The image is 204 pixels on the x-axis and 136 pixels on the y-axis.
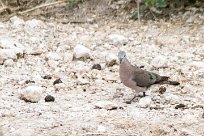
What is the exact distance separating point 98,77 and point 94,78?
0.04 m

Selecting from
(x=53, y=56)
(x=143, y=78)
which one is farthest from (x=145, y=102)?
(x=53, y=56)

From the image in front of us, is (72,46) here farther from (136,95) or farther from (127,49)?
(136,95)

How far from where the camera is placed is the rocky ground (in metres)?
4.45

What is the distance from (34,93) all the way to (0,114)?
1.28 ft

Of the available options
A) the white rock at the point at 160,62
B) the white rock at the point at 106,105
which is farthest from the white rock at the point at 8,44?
the white rock at the point at 106,105

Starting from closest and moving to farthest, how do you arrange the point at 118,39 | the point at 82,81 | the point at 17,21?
1. the point at 82,81
2. the point at 118,39
3. the point at 17,21

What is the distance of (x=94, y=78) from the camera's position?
18.7ft

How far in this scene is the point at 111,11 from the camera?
7961mm

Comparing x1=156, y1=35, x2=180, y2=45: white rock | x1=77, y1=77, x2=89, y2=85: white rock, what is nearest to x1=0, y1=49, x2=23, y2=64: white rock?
x1=77, y1=77, x2=89, y2=85: white rock

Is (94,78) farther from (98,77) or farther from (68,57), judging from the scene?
(68,57)

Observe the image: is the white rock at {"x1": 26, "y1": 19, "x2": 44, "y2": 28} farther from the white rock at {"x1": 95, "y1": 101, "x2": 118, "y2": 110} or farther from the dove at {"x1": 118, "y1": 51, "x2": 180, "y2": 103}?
the white rock at {"x1": 95, "y1": 101, "x2": 118, "y2": 110}

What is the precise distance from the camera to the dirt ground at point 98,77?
4445 millimetres

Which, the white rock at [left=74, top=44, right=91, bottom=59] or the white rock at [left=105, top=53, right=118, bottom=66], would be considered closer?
the white rock at [left=105, top=53, right=118, bottom=66]

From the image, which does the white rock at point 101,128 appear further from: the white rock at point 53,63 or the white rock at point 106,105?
the white rock at point 53,63
